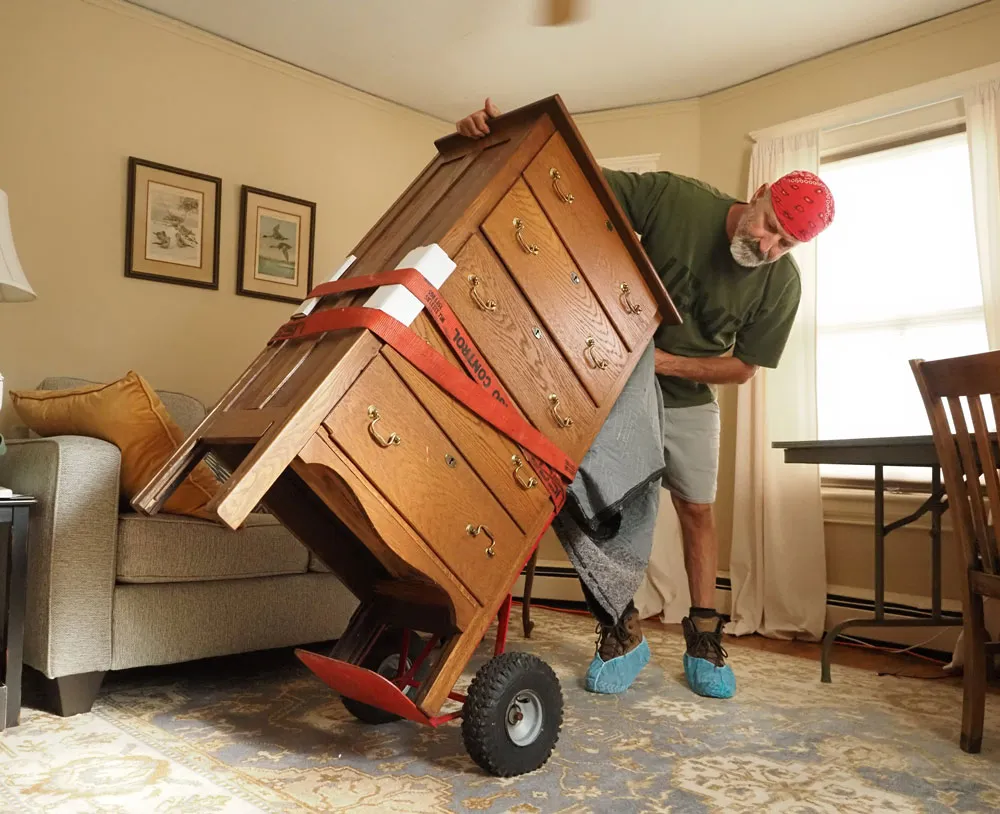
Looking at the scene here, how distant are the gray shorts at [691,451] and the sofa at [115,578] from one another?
115cm

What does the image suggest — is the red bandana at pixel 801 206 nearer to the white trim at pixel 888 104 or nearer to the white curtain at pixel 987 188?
the white curtain at pixel 987 188

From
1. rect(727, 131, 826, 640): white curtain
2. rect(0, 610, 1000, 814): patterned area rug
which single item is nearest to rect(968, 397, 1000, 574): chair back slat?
rect(0, 610, 1000, 814): patterned area rug

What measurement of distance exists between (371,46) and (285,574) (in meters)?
2.28

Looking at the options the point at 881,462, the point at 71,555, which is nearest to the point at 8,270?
the point at 71,555

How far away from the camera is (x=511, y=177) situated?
1.62 m

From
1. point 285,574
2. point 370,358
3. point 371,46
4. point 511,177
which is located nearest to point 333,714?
point 285,574

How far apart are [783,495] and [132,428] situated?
244 cm

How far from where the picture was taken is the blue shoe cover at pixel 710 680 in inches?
84.4

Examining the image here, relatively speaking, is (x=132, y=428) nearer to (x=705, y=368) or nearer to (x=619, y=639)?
(x=619, y=639)

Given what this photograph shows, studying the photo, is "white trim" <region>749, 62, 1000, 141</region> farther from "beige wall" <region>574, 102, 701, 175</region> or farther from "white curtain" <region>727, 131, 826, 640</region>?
"beige wall" <region>574, 102, 701, 175</region>

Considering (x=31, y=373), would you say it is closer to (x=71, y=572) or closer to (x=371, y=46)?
(x=71, y=572)

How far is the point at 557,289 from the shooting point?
1.68m

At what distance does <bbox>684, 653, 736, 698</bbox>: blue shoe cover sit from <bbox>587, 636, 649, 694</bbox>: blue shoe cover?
15 centimetres

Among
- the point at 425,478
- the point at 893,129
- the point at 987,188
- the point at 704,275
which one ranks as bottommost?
the point at 425,478
